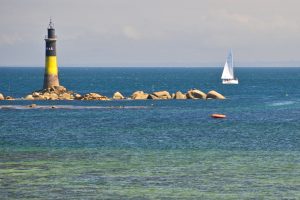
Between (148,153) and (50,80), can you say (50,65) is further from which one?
(148,153)

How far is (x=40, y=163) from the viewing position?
183 feet

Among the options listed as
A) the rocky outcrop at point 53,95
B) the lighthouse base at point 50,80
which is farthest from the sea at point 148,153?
the lighthouse base at point 50,80

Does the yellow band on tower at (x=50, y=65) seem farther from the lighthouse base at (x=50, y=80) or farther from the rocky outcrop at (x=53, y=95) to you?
the rocky outcrop at (x=53, y=95)

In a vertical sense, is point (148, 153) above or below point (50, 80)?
below

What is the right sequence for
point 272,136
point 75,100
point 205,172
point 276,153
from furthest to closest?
point 75,100 < point 272,136 < point 276,153 < point 205,172

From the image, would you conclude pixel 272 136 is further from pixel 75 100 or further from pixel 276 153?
pixel 75 100

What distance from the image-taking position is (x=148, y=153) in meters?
62.2

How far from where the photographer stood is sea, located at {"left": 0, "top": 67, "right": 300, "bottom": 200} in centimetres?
4519

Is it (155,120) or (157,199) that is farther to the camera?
(155,120)

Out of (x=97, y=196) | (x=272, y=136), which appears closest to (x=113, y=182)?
(x=97, y=196)

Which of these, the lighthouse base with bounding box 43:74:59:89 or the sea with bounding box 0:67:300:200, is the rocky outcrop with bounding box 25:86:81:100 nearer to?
the lighthouse base with bounding box 43:74:59:89

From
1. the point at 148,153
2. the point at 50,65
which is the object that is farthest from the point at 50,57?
the point at 148,153

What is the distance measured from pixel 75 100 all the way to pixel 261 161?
76.9m

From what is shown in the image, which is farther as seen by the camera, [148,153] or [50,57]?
[50,57]
